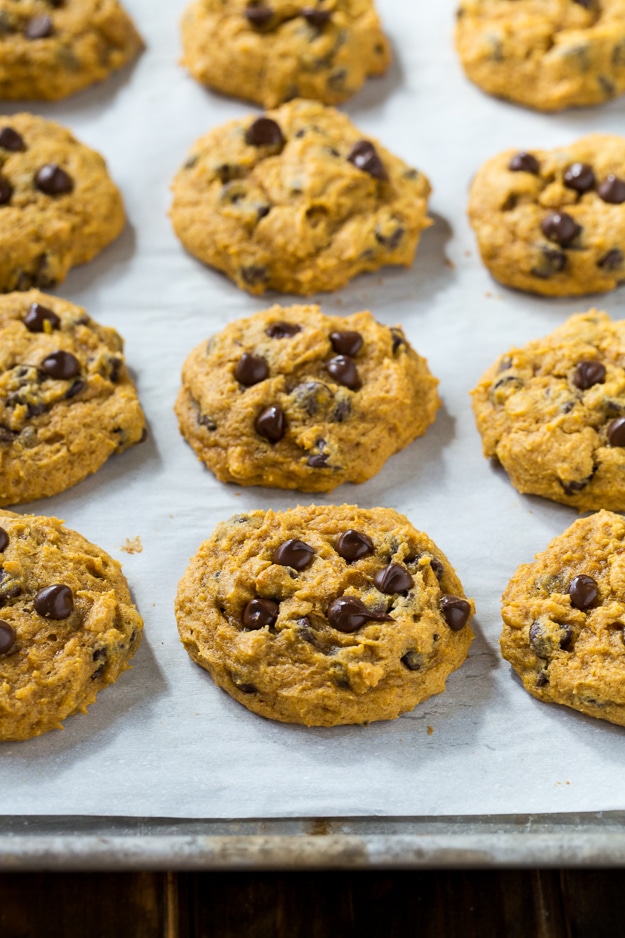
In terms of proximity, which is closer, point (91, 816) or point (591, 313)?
point (91, 816)

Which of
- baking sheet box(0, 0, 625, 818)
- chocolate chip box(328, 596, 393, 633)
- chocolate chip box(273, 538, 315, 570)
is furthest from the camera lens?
chocolate chip box(273, 538, 315, 570)

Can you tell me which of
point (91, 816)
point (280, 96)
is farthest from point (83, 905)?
point (280, 96)

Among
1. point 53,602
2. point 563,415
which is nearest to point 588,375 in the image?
point 563,415

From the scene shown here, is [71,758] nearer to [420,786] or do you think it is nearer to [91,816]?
[91,816]

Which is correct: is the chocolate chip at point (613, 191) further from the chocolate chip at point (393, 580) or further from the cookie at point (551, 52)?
the chocolate chip at point (393, 580)

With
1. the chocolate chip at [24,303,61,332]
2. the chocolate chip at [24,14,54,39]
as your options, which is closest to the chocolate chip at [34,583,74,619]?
the chocolate chip at [24,303,61,332]

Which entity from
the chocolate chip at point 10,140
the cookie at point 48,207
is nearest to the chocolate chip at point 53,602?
the cookie at point 48,207

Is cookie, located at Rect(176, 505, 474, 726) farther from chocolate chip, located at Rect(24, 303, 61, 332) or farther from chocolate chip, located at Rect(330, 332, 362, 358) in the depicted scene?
chocolate chip, located at Rect(24, 303, 61, 332)
